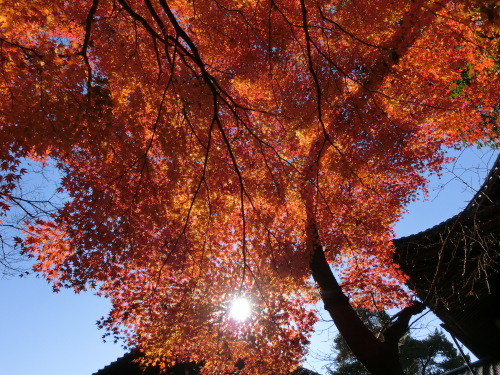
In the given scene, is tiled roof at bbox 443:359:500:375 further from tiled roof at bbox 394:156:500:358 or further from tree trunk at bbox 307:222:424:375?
tree trunk at bbox 307:222:424:375

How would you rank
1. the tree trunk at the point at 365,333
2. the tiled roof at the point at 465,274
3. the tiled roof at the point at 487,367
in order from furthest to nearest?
the tiled roof at the point at 487,367 → the tree trunk at the point at 365,333 → the tiled roof at the point at 465,274

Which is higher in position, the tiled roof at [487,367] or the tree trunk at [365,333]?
the tree trunk at [365,333]

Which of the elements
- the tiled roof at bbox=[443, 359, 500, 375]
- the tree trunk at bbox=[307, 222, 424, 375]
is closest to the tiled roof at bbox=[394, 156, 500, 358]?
the tiled roof at bbox=[443, 359, 500, 375]

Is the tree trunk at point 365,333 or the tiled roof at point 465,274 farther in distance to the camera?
the tree trunk at point 365,333

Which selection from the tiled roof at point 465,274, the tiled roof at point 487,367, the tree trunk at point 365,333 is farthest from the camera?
the tiled roof at point 487,367

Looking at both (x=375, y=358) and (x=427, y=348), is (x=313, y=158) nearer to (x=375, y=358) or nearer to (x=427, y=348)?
(x=375, y=358)

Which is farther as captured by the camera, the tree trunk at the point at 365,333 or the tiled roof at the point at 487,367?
the tiled roof at the point at 487,367

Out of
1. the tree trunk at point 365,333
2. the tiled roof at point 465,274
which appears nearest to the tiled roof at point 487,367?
the tiled roof at point 465,274

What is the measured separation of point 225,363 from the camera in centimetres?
1211

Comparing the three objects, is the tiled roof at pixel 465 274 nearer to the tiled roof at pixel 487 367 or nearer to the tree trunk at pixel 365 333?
the tiled roof at pixel 487 367

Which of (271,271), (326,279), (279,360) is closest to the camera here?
(326,279)

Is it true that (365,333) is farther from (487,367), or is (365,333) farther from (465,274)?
(487,367)

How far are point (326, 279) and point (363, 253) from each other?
2.44 m

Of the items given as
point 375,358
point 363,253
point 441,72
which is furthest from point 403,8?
point 375,358
